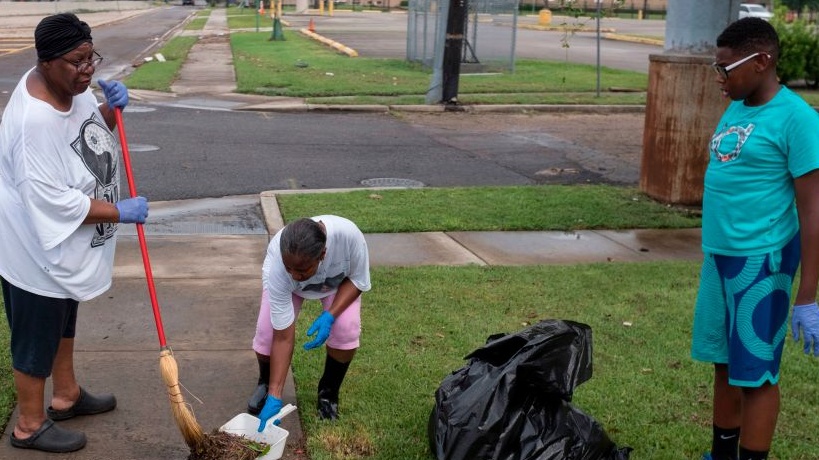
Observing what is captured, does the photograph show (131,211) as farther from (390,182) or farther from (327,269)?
(390,182)

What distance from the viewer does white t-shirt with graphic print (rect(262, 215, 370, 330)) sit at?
4.00m

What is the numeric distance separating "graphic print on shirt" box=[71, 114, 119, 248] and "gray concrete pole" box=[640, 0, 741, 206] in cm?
601

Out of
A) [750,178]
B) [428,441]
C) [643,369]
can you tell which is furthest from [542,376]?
[643,369]

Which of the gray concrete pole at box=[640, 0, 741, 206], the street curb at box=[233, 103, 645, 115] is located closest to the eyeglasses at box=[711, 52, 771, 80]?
the gray concrete pole at box=[640, 0, 741, 206]

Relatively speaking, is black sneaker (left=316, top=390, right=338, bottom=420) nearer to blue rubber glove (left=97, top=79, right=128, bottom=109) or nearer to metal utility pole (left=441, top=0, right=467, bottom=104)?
blue rubber glove (left=97, top=79, right=128, bottom=109)

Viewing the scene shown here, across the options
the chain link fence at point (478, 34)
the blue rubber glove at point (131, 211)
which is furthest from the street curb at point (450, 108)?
the blue rubber glove at point (131, 211)

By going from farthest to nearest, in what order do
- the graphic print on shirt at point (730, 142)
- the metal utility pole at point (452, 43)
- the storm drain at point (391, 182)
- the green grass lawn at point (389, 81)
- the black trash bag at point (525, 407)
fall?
1. the green grass lawn at point (389, 81)
2. the metal utility pole at point (452, 43)
3. the storm drain at point (391, 182)
4. the black trash bag at point (525, 407)
5. the graphic print on shirt at point (730, 142)

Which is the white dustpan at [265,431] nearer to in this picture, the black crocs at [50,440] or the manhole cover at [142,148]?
the black crocs at [50,440]

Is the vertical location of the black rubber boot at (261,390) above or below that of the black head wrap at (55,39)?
below

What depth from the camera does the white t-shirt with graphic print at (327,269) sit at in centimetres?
400

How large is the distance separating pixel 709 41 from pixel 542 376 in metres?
5.98

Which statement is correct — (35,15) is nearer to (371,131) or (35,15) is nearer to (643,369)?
(371,131)

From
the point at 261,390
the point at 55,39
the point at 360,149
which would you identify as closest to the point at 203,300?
the point at 261,390

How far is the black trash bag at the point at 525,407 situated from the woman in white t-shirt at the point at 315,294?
62cm
